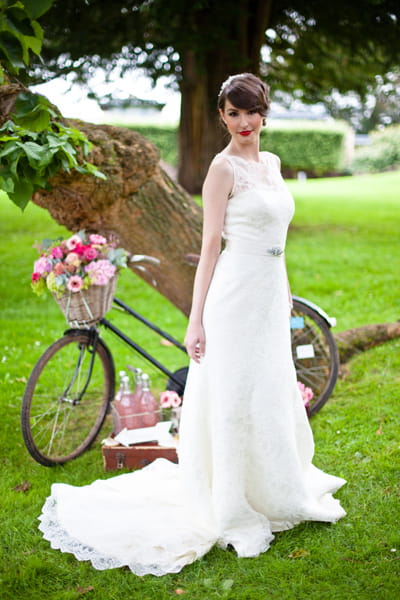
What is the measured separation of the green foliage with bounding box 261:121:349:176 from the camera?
81.9 ft

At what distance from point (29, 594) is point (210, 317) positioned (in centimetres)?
150

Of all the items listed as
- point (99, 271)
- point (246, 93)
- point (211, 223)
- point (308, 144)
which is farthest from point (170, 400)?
point (308, 144)

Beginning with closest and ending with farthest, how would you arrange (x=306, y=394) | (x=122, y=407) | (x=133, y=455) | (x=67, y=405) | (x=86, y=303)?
(x=86, y=303) → (x=133, y=455) → (x=122, y=407) → (x=306, y=394) → (x=67, y=405)

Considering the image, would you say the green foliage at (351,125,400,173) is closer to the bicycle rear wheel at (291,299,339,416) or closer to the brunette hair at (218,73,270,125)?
the bicycle rear wheel at (291,299,339,416)

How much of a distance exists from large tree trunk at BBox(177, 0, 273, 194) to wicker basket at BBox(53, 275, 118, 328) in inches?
141

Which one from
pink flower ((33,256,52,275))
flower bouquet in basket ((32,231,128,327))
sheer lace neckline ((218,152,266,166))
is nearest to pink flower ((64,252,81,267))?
flower bouquet in basket ((32,231,128,327))

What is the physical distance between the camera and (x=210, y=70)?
9.96m

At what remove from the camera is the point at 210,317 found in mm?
3180

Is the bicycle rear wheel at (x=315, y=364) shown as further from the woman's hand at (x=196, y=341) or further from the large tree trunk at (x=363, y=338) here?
the woman's hand at (x=196, y=341)

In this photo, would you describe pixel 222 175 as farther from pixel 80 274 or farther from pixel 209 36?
pixel 209 36

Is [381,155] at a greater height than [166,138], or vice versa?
[166,138]

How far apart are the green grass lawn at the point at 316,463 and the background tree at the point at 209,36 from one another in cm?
325

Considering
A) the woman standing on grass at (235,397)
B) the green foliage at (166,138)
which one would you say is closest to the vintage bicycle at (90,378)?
the woman standing on grass at (235,397)

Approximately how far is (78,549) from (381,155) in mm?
27432
